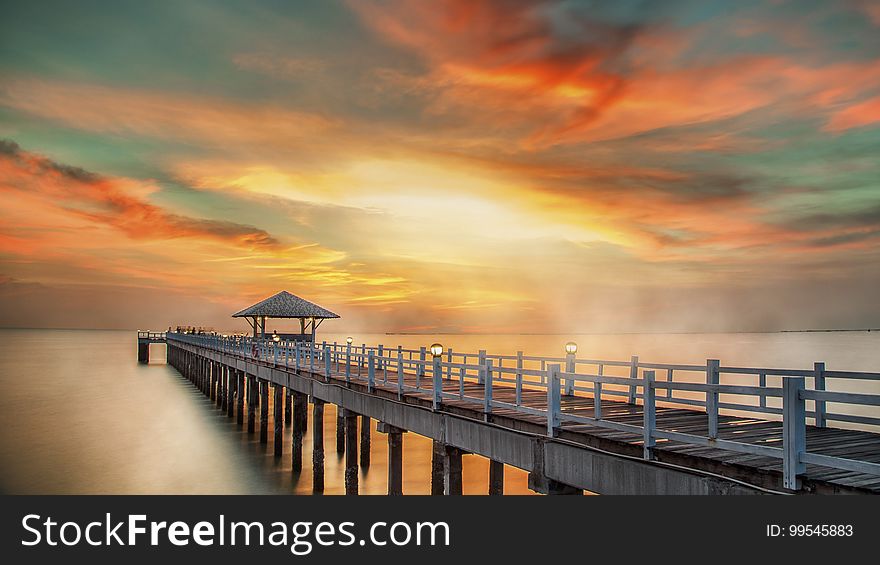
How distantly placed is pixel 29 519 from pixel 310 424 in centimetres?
2957

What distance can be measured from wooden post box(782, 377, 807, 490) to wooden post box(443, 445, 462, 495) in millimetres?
7288

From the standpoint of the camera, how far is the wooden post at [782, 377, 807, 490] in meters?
7.72

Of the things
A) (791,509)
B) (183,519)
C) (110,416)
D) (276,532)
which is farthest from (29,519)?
(110,416)

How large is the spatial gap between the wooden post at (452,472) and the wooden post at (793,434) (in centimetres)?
729

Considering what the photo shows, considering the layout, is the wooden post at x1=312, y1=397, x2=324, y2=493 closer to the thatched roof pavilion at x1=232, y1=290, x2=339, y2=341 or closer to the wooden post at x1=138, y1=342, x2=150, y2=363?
the thatched roof pavilion at x1=232, y1=290, x2=339, y2=341

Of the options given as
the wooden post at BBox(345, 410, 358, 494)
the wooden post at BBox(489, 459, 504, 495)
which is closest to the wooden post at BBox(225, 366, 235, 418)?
the wooden post at BBox(345, 410, 358, 494)

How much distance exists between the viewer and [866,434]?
11.0 m

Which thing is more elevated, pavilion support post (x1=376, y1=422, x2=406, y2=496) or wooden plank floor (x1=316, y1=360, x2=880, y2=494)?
wooden plank floor (x1=316, y1=360, x2=880, y2=494)

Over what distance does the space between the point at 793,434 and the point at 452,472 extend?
7747mm

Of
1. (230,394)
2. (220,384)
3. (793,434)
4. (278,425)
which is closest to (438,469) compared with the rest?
(793,434)

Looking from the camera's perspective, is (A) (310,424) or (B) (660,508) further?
(A) (310,424)

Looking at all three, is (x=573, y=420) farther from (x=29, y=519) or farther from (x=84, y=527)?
(x=29, y=519)

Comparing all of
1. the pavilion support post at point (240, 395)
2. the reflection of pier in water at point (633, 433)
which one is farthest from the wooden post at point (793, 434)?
the pavilion support post at point (240, 395)

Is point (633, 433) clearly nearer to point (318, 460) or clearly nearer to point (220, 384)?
point (318, 460)
